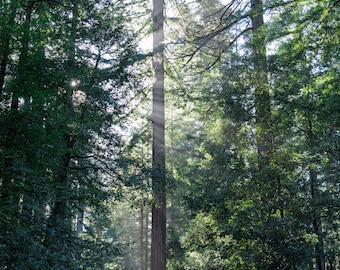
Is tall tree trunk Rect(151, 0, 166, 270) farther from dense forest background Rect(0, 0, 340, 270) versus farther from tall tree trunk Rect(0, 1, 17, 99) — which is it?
tall tree trunk Rect(0, 1, 17, 99)

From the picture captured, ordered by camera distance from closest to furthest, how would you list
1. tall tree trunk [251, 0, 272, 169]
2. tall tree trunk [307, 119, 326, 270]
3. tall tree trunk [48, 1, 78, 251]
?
tall tree trunk [307, 119, 326, 270], tall tree trunk [48, 1, 78, 251], tall tree trunk [251, 0, 272, 169]

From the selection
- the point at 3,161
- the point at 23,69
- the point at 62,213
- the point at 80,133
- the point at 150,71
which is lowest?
the point at 62,213

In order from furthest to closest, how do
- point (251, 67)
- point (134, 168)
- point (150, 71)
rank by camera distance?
1. point (150, 71)
2. point (134, 168)
3. point (251, 67)

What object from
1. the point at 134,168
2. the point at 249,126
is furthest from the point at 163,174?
the point at 249,126

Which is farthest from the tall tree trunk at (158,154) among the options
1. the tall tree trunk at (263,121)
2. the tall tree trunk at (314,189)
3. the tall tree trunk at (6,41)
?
the tall tree trunk at (6,41)

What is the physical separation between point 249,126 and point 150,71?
4.05 metres

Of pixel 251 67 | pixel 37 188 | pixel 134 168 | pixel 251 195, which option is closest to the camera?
pixel 37 188

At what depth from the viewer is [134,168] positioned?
9.50 m

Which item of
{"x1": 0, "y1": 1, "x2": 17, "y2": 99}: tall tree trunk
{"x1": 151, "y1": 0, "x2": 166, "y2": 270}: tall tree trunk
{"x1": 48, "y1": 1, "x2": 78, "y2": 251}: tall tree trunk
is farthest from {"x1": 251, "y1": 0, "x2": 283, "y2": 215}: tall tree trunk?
{"x1": 0, "y1": 1, "x2": 17, "y2": 99}: tall tree trunk

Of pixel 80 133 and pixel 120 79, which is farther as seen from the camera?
pixel 120 79

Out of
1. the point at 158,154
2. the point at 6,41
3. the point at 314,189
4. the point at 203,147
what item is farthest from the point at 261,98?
the point at 6,41

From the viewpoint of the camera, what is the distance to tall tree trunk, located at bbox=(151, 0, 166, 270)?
10.0 meters

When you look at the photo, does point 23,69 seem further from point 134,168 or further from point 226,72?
point 226,72

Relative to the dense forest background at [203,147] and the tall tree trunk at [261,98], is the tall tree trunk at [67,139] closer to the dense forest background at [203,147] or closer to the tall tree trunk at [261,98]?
the dense forest background at [203,147]
